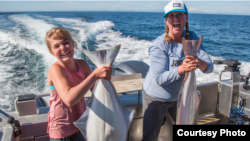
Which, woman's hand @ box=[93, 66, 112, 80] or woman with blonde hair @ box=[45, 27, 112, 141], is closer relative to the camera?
woman's hand @ box=[93, 66, 112, 80]

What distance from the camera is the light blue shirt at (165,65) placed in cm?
143

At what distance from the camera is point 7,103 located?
4996 millimetres

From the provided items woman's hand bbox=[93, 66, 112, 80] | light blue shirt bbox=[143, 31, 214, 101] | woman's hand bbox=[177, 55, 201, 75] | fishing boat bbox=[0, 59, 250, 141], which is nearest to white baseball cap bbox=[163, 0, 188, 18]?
light blue shirt bbox=[143, 31, 214, 101]

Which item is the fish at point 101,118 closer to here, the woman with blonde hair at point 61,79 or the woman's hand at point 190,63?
the woman with blonde hair at point 61,79

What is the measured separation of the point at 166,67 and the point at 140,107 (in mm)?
738

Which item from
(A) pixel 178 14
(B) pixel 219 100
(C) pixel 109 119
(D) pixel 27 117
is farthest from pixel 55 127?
(B) pixel 219 100

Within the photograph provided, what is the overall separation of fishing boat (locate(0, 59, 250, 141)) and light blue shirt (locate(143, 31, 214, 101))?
437 mm

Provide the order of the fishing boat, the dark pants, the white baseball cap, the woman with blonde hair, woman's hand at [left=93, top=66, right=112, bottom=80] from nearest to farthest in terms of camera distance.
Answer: woman's hand at [left=93, top=66, right=112, bottom=80], the woman with blonde hair, the white baseball cap, the dark pants, the fishing boat

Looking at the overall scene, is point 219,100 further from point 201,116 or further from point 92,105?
point 92,105

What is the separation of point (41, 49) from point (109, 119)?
27.7ft

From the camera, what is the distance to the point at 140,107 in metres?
2.05

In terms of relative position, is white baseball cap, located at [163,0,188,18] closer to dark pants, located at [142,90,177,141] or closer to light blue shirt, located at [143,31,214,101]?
light blue shirt, located at [143,31,214,101]

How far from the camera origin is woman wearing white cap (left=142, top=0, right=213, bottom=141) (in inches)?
56.1

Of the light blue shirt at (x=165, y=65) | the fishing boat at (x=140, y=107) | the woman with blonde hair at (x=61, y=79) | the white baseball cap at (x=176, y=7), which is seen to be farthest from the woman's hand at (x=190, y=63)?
the fishing boat at (x=140, y=107)
